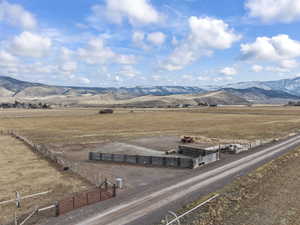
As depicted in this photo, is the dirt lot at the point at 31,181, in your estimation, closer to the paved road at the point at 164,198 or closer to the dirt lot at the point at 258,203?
the paved road at the point at 164,198

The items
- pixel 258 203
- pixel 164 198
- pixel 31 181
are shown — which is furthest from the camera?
pixel 31 181

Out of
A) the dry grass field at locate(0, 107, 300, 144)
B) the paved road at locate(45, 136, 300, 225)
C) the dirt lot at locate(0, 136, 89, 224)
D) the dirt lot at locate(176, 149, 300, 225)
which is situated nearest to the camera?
the paved road at locate(45, 136, 300, 225)

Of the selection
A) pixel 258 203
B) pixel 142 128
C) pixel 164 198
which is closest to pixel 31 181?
pixel 164 198

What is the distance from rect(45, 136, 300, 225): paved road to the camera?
17703 mm

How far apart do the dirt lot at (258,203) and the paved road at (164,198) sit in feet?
5.19

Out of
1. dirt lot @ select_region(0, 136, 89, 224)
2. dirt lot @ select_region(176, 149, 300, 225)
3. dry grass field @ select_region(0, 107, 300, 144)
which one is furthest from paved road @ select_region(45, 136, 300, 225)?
dry grass field @ select_region(0, 107, 300, 144)

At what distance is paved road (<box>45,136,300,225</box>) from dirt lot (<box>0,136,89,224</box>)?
6047mm

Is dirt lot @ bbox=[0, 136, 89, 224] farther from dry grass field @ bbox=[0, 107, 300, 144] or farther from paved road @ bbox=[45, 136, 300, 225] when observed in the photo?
dry grass field @ bbox=[0, 107, 300, 144]

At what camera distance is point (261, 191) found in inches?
925

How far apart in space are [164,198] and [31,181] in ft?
49.3

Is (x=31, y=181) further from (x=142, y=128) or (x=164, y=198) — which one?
(x=142, y=128)

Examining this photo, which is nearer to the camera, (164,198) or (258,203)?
(258,203)

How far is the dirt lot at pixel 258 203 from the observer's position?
1797 cm

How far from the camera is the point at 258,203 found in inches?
821
